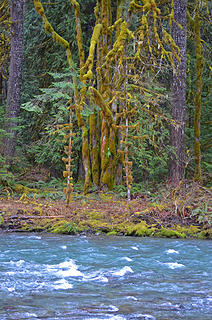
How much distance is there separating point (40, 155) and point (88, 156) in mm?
2247

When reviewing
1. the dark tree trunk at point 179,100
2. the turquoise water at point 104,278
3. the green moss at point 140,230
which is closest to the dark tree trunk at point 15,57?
the dark tree trunk at point 179,100

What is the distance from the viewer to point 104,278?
5.11 metres

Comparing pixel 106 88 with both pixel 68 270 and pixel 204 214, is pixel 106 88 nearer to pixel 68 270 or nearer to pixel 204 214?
pixel 204 214

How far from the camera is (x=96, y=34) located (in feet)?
41.9

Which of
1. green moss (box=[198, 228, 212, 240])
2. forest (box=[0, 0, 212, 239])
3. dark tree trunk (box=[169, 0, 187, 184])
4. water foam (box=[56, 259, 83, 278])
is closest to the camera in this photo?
water foam (box=[56, 259, 83, 278])

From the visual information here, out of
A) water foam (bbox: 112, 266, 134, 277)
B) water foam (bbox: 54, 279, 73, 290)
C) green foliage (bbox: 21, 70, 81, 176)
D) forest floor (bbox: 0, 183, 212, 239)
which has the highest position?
green foliage (bbox: 21, 70, 81, 176)

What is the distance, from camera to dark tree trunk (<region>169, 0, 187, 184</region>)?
12820 mm

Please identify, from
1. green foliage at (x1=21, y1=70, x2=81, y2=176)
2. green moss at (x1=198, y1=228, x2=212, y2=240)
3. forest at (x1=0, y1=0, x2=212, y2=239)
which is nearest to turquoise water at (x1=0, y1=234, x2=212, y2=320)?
green moss at (x1=198, y1=228, x2=212, y2=240)

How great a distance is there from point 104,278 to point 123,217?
4.33 meters

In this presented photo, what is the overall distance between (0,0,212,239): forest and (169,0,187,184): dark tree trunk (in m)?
0.03

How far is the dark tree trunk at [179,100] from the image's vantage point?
12.8 metres

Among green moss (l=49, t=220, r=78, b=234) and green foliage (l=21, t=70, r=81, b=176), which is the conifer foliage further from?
green moss (l=49, t=220, r=78, b=234)

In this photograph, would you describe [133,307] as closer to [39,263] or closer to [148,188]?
[39,263]

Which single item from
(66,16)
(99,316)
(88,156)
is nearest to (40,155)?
(88,156)
